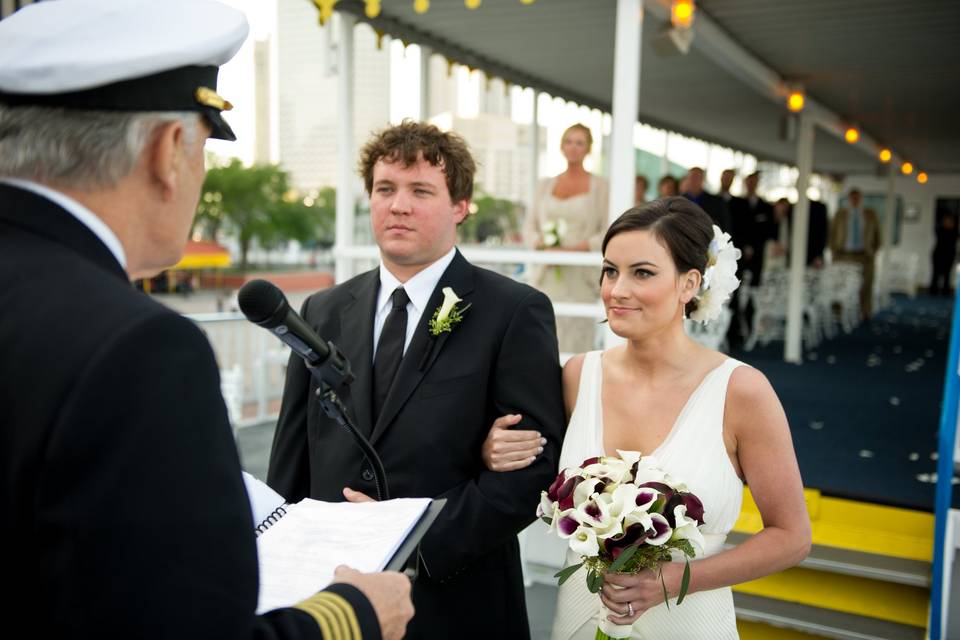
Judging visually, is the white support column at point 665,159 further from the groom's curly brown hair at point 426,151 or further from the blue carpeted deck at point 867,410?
the groom's curly brown hair at point 426,151

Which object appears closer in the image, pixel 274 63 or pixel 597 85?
→ pixel 597 85

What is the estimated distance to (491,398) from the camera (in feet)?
7.23

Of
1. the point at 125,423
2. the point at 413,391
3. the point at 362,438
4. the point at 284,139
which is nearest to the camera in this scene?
the point at 125,423

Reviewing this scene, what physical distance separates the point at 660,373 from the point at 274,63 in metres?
81.4

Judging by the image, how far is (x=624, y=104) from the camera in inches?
201

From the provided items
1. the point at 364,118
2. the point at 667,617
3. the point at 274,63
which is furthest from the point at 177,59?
the point at 274,63

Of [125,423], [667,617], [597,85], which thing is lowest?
[667,617]

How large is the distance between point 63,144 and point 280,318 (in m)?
0.59

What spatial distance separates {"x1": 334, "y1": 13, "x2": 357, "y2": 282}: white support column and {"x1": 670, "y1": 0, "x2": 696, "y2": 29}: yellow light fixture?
2.49 meters

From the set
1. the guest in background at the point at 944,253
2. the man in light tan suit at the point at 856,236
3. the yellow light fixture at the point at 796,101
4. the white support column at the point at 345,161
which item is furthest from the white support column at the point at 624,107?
the guest in background at the point at 944,253

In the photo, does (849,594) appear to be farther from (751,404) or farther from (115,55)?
(115,55)

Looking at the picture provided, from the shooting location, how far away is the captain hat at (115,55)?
929mm

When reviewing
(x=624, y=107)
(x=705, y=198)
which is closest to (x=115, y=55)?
(x=624, y=107)

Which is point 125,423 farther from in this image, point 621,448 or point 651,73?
point 651,73
